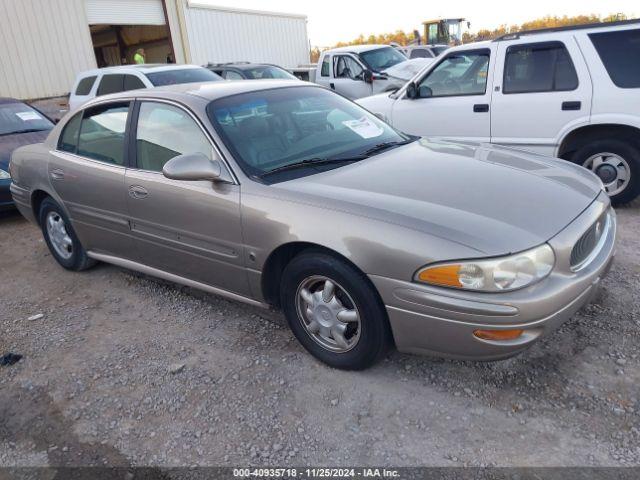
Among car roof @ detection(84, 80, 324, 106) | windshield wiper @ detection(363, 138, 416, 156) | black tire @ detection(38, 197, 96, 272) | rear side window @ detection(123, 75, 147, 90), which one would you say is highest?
car roof @ detection(84, 80, 324, 106)

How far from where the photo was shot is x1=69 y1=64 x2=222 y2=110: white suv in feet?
29.8

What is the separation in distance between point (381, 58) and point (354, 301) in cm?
1127

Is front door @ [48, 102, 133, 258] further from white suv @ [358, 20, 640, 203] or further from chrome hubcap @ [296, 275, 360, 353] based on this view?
white suv @ [358, 20, 640, 203]

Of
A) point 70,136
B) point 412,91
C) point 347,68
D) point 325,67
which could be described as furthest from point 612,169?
point 325,67

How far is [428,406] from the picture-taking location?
8.81 ft

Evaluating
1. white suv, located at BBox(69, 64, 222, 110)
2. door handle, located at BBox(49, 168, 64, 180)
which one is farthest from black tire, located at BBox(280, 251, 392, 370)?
white suv, located at BBox(69, 64, 222, 110)

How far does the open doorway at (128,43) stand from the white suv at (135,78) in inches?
386

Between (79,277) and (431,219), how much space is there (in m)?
3.49

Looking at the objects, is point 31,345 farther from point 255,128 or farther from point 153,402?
point 255,128

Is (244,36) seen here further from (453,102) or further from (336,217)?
(336,217)

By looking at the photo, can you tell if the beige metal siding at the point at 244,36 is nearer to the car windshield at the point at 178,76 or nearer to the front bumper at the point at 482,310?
the car windshield at the point at 178,76

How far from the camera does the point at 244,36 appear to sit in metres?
20.7

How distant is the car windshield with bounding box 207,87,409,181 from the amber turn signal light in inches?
A: 53.8

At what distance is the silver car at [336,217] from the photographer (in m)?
2.44
